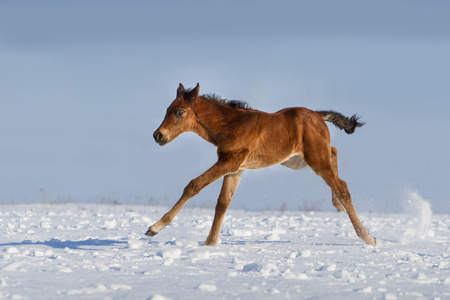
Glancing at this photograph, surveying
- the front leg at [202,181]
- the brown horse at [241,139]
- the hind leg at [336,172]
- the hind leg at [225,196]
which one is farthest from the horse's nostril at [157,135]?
the hind leg at [336,172]

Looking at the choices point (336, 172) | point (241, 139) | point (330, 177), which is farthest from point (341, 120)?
point (241, 139)

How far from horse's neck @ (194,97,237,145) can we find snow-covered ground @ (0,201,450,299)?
4.80 ft

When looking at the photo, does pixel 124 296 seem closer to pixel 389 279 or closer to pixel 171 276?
pixel 171 276

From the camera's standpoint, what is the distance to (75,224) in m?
10.8

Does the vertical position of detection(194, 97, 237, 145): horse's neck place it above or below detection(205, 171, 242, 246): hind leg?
above

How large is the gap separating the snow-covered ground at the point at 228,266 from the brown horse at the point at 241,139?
2.26ft

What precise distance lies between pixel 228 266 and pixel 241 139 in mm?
2020

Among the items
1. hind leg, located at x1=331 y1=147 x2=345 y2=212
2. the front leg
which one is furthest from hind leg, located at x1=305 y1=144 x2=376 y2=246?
the front leg

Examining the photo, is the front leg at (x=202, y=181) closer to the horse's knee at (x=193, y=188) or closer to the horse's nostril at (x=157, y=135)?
the horse's knee at (x=193, y=188)

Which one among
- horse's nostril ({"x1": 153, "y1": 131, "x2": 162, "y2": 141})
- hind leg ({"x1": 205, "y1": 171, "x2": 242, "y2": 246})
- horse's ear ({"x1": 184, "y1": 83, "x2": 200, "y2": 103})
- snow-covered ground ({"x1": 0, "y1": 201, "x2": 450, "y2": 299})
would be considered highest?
horse's ear ({"x1": 184, "y1": 83, "x2": 200, "y2": 103})

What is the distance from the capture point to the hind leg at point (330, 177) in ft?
25.2

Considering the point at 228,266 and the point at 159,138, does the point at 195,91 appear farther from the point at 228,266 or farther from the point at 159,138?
the point at 228,266

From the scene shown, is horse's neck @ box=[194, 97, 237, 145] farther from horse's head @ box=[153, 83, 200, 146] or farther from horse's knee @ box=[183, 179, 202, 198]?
horse's knee @ box=[183, 179, 202, 198]

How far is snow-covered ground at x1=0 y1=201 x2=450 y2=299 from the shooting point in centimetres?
439
